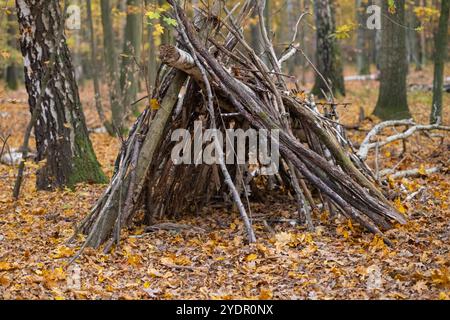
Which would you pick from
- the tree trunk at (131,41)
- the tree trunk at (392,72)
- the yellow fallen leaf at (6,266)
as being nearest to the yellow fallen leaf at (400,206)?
the yellow fallen leaf at (6,266)

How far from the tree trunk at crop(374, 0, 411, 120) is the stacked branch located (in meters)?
5.51

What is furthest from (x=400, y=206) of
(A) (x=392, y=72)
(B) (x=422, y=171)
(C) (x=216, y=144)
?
(A) (x=392, y=72)

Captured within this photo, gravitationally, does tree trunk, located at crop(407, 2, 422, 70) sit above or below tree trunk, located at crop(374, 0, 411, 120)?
above

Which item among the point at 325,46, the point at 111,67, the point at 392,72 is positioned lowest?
the point at 392,72

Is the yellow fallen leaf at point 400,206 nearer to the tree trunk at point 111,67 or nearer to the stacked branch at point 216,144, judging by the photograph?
the stacked branch at point 216,144

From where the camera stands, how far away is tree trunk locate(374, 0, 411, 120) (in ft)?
36.3

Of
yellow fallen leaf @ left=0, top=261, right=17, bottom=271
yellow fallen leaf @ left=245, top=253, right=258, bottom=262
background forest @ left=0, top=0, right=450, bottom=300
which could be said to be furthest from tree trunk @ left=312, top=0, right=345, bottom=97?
yellow fallen leaf @ left=0, top=261, right=17, bottom=271

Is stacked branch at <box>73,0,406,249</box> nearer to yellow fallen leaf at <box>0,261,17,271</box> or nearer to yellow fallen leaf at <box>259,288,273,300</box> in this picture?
yellow fallen leaf at <box>0,261,17,271</box>

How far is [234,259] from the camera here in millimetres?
4801

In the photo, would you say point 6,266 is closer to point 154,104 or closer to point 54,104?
point 154,104

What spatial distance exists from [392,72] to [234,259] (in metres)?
7.59

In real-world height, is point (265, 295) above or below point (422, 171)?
below

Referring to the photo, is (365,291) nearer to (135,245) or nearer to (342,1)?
(135,245)

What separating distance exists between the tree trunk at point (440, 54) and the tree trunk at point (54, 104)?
17.5 feet
